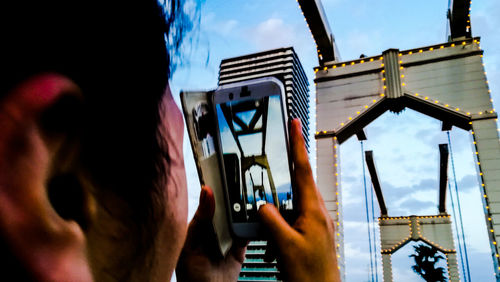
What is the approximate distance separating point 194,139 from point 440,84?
6.36 meters

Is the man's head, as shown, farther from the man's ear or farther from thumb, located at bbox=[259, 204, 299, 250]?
thumb, located at bbox=[259, 204, 299, 250]

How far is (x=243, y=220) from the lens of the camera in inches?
44.4

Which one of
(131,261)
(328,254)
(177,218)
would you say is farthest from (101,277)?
(328,254)

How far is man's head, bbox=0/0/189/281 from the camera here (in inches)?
13.0

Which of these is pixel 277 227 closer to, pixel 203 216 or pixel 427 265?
pixel 203 216

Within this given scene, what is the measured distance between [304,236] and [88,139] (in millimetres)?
595

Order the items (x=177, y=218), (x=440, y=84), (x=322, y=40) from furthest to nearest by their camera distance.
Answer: (x=322, y=40) → (x=440, y=84) → (x=177, y=218)

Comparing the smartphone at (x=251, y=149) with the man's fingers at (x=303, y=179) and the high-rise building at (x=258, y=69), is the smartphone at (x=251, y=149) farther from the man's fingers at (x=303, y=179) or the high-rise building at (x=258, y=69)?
the man's fingers at (x=303, y=179)

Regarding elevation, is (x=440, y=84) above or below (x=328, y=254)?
above

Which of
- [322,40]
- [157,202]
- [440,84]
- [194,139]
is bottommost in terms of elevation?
[157,202]

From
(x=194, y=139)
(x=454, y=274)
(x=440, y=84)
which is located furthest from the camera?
(x=454, y=274)

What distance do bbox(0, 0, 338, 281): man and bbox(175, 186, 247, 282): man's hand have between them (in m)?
0.48

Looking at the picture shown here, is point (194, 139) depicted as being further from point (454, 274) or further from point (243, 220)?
point (454, 274)

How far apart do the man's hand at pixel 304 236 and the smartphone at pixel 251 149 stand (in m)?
0.23
